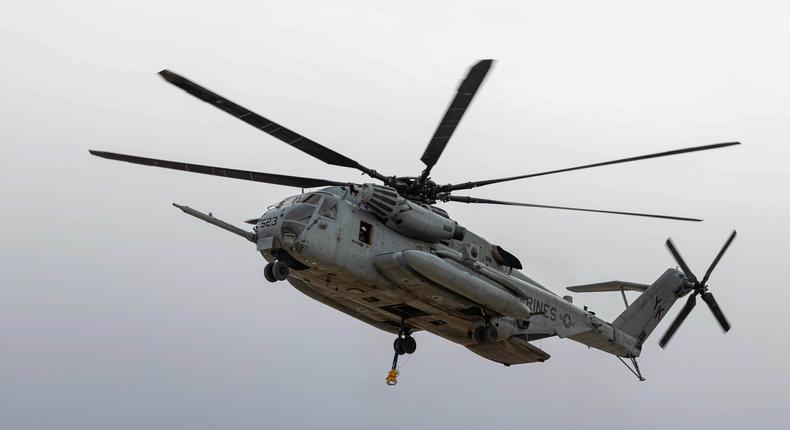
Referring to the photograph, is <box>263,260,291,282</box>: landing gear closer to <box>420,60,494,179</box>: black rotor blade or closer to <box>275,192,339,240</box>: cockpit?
<box>275,192,339,240</box>: cockpit

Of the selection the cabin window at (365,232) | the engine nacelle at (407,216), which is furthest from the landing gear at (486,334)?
the cabin window at (365,232)

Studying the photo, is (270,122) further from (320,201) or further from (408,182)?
(408,182)

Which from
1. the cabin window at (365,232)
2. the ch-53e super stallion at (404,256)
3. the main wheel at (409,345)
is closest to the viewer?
the ch-53e super stallion at (404,256)

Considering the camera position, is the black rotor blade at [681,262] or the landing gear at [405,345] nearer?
the landing gear at [405,345]

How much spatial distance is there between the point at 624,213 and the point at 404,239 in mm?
5740

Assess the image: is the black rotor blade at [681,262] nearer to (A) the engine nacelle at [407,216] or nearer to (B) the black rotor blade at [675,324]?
(B) the black rotor blade at [675,324]

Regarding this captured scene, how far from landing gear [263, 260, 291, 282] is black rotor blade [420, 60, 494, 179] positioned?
425 cm

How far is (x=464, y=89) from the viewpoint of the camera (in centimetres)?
2041

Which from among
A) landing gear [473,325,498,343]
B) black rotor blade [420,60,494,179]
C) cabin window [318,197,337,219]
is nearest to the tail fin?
landing gear [473,325,498,343]

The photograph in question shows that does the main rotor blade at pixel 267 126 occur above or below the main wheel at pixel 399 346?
above

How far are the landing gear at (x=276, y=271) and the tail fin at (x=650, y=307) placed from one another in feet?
40.8

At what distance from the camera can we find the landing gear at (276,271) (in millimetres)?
22672

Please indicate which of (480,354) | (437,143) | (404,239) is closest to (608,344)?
(480,354)

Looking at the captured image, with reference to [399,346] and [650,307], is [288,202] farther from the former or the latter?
[650,307]
